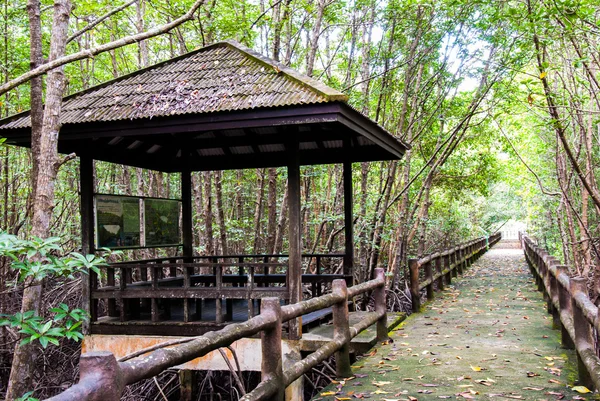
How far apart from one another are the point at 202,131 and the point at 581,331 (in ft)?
15.6

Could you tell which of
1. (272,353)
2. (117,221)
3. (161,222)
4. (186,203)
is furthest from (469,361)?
(186,203)

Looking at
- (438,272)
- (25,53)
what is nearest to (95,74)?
(25,53)

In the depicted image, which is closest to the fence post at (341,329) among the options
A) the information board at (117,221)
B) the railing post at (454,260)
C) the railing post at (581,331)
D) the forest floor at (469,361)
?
the forest floor at (469,361)

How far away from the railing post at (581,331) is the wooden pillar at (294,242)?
3.11m

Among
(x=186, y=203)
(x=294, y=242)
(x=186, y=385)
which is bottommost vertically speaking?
(x=186, y=385)

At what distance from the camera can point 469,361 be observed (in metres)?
5.87

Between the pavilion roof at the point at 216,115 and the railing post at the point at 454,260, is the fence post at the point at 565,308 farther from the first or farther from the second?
the railing post at the point at 454,260

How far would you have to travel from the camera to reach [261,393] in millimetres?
3664

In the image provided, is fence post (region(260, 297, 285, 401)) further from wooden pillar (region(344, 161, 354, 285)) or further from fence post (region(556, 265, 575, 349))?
wooden pillar (region(344, 161, 354, 285))

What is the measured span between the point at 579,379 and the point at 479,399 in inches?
41.8

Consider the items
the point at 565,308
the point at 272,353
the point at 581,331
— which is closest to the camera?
the point at 272,353

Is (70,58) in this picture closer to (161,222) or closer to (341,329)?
(341,329)

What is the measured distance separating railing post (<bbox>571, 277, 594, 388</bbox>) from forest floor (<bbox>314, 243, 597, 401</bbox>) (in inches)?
4.8

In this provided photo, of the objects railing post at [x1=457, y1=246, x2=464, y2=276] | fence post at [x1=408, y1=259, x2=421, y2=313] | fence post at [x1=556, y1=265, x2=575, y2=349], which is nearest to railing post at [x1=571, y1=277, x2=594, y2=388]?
fence post at [x1=556, y1=265, x2=575, y2=349]
